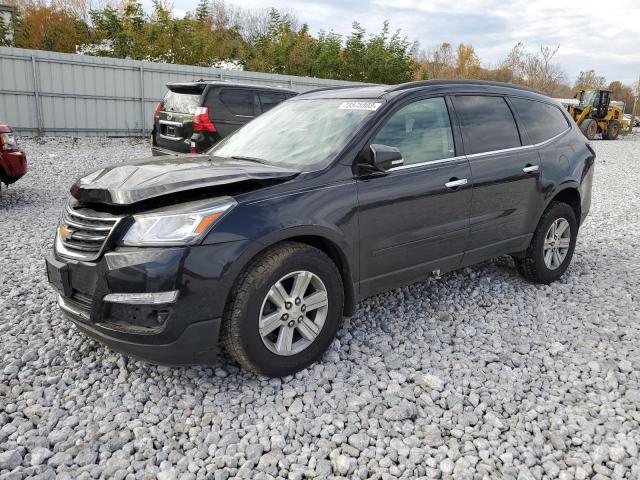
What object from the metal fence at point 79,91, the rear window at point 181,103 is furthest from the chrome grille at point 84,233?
the metal fence at point 79,91

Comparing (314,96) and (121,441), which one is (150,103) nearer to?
(314,96)

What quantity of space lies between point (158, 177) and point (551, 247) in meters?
3.59

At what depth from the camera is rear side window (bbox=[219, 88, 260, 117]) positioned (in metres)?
9.04

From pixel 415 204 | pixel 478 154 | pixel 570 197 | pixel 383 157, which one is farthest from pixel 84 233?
pixel 570 197

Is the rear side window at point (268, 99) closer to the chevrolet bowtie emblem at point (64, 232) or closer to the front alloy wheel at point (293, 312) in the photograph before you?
the chevrolet bowtie emblem at point (64, 232)

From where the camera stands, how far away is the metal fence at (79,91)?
13838mm

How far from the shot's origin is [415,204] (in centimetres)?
349

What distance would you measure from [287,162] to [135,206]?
3.38 feet

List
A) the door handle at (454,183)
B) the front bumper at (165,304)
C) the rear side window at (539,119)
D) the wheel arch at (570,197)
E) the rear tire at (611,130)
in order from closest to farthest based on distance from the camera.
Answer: the front bumper at (165,304) < the door handle at (454,183) < the rear side window at (539,119) < the wheel arch at (570,197) < the rear tire at (611,130)

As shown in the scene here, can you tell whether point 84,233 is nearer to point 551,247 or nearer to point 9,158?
point 551,247

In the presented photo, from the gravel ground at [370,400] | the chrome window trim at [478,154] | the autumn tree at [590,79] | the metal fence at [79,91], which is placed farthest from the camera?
the autumn tree at [590,79]

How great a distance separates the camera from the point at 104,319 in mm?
2684

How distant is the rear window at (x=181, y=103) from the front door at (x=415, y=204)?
5785 mm

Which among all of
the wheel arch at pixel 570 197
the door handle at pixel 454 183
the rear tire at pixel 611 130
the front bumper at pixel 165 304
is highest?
the door handle at pixel 454 183
